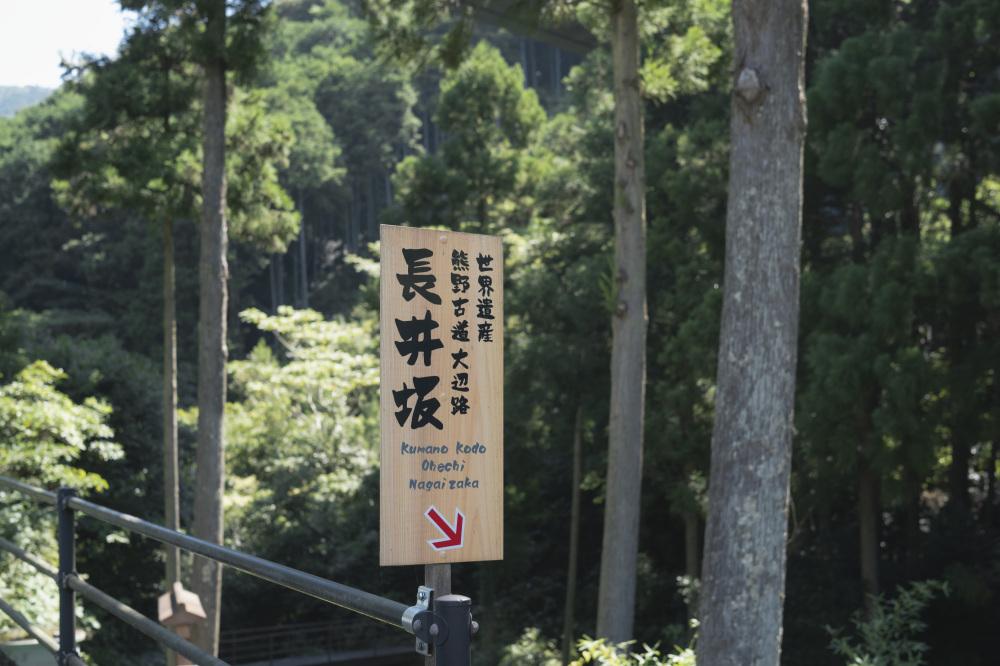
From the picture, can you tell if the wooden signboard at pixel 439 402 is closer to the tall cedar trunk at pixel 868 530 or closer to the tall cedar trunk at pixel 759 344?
the tall cedar trunk at pixel 759 344

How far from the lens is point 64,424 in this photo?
7297 millimetres

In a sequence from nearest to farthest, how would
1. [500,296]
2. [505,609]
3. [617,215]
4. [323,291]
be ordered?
[500,296] < [617,215] < [505,609] < [323,291]

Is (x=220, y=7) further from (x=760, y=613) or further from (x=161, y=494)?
(x=760, y=613)

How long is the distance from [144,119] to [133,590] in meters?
6.10

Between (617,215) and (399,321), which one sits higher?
(617,215)

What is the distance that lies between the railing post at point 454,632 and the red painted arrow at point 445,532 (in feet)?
2.08

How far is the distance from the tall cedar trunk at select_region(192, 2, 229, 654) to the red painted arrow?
6.38 meters

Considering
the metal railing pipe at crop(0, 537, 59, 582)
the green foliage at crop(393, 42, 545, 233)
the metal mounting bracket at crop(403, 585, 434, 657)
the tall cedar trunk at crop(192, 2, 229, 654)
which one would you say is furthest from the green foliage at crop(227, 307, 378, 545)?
the metal mounting bracket at crop(403, 585, 434, 657)

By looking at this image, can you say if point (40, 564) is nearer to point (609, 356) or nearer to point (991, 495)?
point (609, 356)

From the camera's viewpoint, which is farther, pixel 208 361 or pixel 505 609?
pixel 505 609

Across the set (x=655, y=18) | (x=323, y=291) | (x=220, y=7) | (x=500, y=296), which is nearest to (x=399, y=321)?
(x=500, y=296)

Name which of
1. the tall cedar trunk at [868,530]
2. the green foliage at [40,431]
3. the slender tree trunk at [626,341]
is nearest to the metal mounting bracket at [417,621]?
the slender tree trunk at [626,341]

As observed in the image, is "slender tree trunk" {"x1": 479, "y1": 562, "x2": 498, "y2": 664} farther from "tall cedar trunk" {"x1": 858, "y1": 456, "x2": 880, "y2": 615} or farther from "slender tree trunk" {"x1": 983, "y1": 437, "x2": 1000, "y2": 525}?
"slender tree trunk" {"x1": 983, "y1": 437, "x2": 1000, "y2": 525}

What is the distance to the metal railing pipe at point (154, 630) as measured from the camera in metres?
1.25
